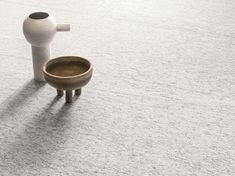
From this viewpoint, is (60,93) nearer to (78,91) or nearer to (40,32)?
(78,91)

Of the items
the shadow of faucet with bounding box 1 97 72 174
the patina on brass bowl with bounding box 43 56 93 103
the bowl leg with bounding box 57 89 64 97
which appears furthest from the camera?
the bowl leg with bounding box 57 89 64 97

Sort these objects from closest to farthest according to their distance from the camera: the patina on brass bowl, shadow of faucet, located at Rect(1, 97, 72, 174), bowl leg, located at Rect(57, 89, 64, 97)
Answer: shadow of faucet, located at Rect(1, 97, 72, 174) < the patina on brass bowl < bowl leg, located at Rect(57, 89, 64, 97)

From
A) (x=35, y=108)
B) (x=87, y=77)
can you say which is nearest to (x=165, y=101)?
(x=87, y=77)

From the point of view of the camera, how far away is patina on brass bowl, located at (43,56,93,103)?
1.22 metres

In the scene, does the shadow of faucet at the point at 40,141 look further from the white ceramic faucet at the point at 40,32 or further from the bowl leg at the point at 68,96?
the white ceramic faucet at the point at 40,32

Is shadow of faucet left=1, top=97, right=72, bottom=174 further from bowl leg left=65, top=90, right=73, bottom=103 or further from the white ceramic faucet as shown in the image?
the white ceramic faucet

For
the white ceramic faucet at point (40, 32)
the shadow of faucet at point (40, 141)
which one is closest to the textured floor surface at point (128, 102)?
the shadow of faucet at point (40, 141)

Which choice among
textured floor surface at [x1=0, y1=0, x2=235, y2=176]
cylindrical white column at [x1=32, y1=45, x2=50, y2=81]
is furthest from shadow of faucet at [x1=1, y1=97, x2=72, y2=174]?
cylindrical white column at [x1=32, y1=45, x2=50, y2=81]

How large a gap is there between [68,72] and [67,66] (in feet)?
0.09

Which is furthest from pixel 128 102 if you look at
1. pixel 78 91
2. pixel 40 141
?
pixel 40 141

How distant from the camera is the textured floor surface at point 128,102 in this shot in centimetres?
111

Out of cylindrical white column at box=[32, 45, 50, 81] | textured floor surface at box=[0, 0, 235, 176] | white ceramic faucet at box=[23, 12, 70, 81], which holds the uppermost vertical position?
white ceramic faucet at box=[23, 12, 70, 81]

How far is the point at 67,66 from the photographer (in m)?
1.33

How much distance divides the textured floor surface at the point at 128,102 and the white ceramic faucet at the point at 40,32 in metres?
0.11
